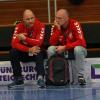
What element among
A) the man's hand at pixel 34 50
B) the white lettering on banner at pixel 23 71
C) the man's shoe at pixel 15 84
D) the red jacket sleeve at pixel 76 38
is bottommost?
the man's shoe at pixel 15 84

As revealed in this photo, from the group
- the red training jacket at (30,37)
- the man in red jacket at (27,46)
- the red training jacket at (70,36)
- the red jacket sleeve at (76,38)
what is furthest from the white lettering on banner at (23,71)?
the red jacket sleeve at (76,38)

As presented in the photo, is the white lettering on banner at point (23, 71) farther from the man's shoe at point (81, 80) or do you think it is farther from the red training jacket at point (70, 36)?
the man's shoe at point (81, 80)

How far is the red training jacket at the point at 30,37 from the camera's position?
546 centimetres

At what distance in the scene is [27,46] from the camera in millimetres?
5559

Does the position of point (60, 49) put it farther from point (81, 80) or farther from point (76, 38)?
point (81, 80)

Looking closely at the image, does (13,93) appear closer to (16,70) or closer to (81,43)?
(16,70)

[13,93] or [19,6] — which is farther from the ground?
[19,6]

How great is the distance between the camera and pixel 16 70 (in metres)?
5.53

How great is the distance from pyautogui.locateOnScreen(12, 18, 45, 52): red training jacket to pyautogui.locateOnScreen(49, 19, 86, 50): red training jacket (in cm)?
19

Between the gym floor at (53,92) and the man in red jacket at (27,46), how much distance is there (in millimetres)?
177

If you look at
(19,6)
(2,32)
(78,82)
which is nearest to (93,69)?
(78,82)

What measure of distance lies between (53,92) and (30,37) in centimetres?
96

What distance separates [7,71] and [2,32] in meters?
0.74

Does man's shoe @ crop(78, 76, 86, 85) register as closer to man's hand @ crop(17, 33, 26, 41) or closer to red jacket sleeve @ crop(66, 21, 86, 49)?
red jacket sleeve @ crop(66, 21, 86, 49)
